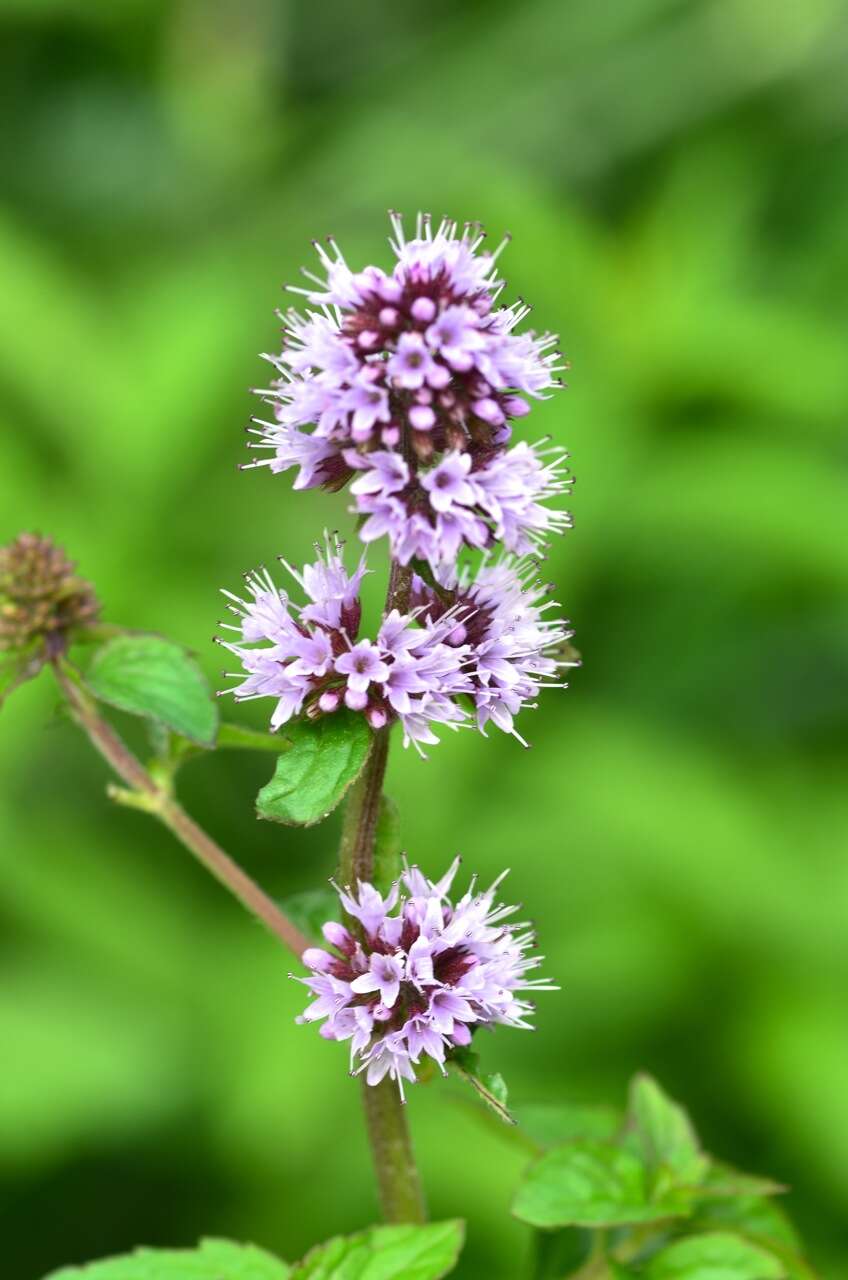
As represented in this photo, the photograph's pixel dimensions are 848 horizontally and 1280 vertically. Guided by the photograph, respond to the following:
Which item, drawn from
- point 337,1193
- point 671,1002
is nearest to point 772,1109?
point 671,1002

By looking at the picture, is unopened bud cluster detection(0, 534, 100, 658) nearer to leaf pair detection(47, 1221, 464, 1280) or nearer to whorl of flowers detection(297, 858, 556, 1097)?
whorl of flowers detection(297, 858, 556, 1097)

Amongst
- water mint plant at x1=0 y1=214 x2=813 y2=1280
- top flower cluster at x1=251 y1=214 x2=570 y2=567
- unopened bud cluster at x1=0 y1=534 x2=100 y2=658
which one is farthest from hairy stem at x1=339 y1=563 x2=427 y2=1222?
unopened bud cluster at x1=0 y1=534 x2=100 y2=658

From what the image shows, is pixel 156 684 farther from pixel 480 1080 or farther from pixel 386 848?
pixel 480 1080

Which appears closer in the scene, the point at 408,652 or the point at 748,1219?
the point at 408,652

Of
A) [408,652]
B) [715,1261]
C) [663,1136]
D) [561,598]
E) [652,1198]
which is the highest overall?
[561,598]

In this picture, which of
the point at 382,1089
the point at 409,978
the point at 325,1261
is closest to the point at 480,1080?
the point at 409,978

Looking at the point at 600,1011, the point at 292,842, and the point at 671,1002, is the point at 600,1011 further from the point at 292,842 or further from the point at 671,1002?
the point at 292,842

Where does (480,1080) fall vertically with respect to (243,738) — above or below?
below
